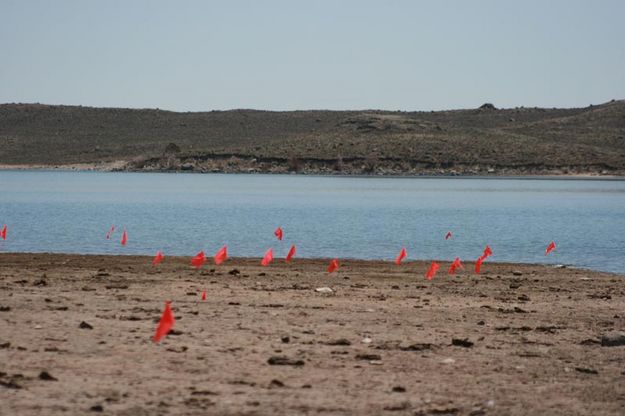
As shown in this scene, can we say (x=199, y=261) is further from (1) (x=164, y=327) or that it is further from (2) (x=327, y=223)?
(2) (x=327, y=223)

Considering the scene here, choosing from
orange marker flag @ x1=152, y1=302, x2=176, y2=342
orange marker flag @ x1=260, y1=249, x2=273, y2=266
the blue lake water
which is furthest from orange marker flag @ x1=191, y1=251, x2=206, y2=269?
orange marker flag @ x1=152, y1=302, x2=176, y2=342

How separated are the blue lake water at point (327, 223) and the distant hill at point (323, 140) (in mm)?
40541

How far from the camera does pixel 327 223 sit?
40656 millimetres

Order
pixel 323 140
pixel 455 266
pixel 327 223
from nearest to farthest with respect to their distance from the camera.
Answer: pixel 455 266 → pixel 327 223 → pixel 323 140

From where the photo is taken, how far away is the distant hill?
11138cm

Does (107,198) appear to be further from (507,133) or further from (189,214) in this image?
(507,133)

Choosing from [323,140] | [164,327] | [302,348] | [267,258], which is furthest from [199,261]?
[323,140]

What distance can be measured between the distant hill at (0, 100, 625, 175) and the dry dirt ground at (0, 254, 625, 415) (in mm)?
93790

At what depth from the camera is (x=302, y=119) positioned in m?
151

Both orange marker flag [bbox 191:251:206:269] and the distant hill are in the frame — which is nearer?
orange marker flag [bbox 191:251:206:269]

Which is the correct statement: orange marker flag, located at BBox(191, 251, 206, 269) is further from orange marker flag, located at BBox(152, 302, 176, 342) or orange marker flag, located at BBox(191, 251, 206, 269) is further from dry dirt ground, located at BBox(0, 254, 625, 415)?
orange marker flag, located at BBox(152, 302, 176, 342)

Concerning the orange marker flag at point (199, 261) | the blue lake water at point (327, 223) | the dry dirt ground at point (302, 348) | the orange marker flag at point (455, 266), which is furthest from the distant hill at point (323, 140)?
the dry dirt ground at point (302, 348)

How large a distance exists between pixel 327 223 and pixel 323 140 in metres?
81.3

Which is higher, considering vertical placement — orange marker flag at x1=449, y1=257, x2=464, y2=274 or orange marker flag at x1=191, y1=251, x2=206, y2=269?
orange marker flag at x1=191, y1=251, x2=206, y2=269
